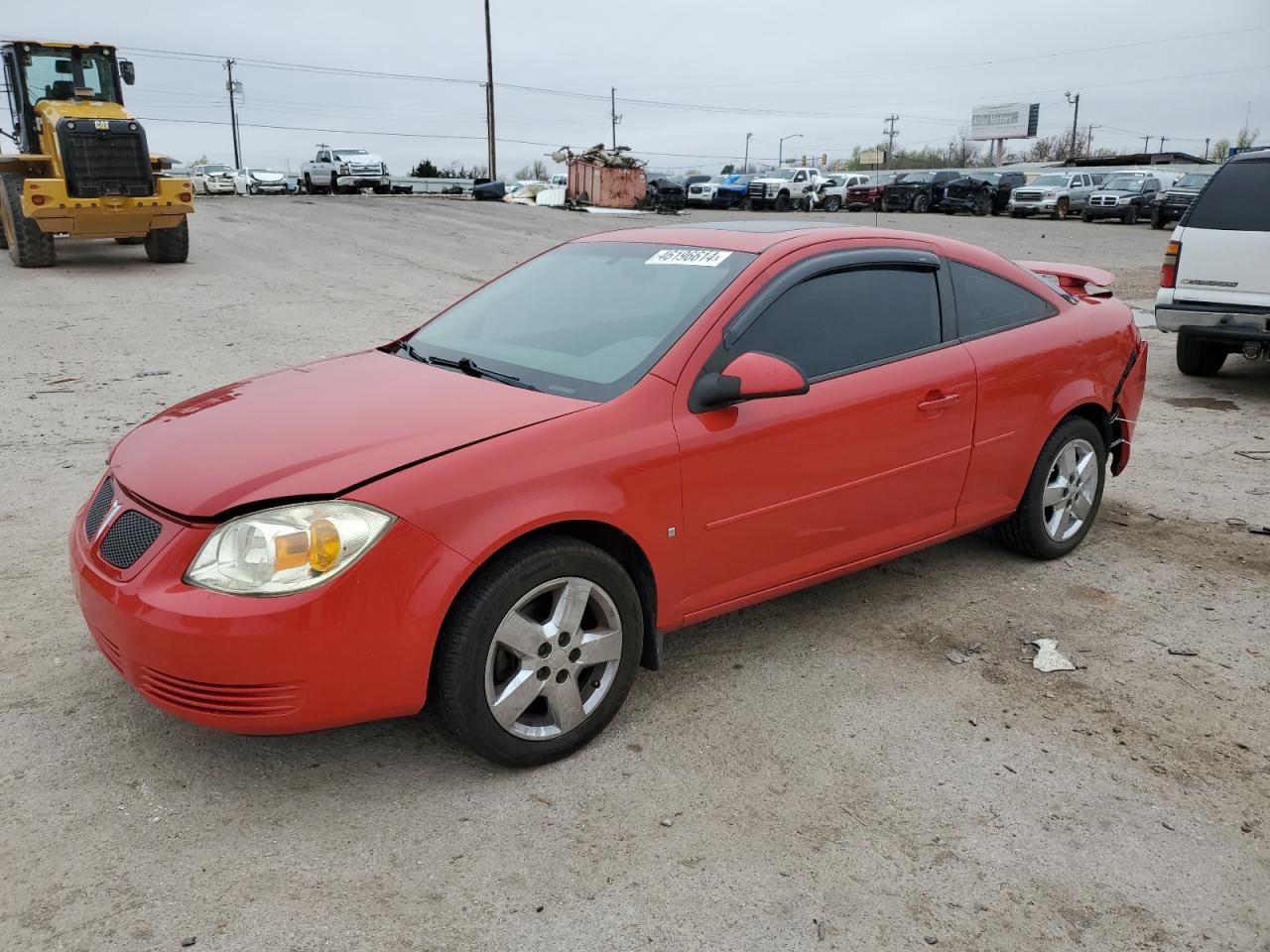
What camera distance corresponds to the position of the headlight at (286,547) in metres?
2.72

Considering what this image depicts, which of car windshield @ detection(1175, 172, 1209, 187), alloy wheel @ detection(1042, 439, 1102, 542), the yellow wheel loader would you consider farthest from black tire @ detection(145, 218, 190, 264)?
car windshield @ detection(1175, 172, 1209, 187)

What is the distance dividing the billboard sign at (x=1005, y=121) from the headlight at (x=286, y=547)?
104 m

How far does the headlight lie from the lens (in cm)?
272

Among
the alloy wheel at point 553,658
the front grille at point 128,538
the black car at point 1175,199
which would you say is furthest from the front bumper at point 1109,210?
the front grille at point 128,538

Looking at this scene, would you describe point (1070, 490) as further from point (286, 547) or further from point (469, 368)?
point (286, 547)

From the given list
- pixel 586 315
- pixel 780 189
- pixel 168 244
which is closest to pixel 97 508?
pixel 586 315

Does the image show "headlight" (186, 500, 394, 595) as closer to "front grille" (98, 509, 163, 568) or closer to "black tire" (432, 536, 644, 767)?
"front grille" (98, 509, 163, 568)

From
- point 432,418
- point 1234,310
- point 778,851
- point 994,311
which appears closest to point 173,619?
point 432,418

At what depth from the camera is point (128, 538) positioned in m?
2.98

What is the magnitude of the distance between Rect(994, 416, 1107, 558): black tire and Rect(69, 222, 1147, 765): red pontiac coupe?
0.02 metres

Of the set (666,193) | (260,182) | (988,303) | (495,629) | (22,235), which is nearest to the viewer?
(495,629)

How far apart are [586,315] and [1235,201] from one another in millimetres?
6762

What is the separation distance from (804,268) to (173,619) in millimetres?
2444

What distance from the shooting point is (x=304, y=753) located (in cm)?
322
